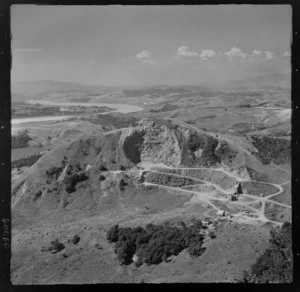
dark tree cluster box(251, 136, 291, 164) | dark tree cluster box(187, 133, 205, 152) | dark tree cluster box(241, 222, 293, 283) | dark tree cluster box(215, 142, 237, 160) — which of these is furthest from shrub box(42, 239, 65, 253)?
dark tree cluster box(251, 136, 291, 164)

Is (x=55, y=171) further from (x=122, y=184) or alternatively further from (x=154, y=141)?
(x=154, y=141)

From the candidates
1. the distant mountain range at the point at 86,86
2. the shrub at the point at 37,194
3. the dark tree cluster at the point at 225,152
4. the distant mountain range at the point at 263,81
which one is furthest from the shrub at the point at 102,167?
the distant mountain range at the point at 263,81

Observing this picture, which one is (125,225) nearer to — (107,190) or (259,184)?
(107,190)

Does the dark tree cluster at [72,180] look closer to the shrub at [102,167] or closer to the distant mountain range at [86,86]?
the shrub at [102,167]

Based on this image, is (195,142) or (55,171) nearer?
(55,171)

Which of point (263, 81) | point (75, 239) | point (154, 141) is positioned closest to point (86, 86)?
point (154, 141)
